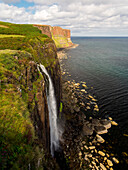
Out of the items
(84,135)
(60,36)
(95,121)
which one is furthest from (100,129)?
(60,36)

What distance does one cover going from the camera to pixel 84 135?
65.9 ft

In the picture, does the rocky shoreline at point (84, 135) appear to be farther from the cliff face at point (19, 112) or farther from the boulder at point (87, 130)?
the cliff face at point (19, 112)

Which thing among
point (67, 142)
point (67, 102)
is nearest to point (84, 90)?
point (67, 102)

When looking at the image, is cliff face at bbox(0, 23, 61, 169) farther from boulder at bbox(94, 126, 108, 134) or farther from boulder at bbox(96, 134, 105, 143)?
boulder at bbox(94, 126, 108, 134)

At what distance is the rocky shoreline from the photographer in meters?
15.7

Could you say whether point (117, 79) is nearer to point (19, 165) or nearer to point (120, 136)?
point (120, 136)

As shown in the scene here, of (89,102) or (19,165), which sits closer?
(19,165)

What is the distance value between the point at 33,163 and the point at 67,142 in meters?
14.2

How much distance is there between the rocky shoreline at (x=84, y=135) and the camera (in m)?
15.7

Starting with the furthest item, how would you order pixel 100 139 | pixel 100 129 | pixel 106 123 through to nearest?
pixel 106 123 → pixel 100 129 → pixel 100 139

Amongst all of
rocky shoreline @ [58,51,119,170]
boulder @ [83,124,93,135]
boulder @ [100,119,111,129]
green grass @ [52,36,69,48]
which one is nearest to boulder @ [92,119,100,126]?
rocky shoreline @ [58,51,119,170]

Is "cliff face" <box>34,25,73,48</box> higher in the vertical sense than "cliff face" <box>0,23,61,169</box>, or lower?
higher

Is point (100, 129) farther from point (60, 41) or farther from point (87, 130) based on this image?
point (60, 41)

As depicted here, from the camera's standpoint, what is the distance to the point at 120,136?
20125mm
